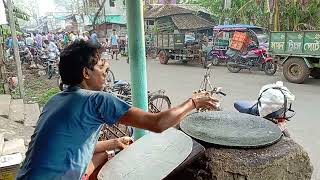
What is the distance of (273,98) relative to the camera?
3.22 meters

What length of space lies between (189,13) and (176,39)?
272 inches

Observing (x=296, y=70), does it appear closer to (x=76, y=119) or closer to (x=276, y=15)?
(x=276, y=15)

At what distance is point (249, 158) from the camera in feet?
7.73

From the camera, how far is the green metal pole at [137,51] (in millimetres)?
3207

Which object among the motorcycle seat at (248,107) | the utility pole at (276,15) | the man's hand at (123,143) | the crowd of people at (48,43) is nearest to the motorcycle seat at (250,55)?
the utility pole at (276,15)

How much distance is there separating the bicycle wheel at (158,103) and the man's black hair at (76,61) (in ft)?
14.4

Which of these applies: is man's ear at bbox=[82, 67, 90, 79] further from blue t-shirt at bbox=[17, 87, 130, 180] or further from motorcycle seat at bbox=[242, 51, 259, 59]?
motorcycle seat at bbox=[242, 51, 259, 59]

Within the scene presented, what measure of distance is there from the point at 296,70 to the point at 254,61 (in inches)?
106

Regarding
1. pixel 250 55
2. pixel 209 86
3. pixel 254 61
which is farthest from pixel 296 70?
pixel 209 86

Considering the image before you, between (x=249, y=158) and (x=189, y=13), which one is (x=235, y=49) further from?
(x=249, y=158)

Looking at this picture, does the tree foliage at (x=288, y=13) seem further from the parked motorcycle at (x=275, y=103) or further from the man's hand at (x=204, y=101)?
the man's hand at (x=204, y=101)

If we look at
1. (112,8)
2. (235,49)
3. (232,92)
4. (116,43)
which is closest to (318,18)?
(235,49)

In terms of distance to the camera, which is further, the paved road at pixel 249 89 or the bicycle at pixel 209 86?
the paved road at pixel 249 89

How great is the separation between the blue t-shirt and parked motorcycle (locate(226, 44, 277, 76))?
37.7 ft
